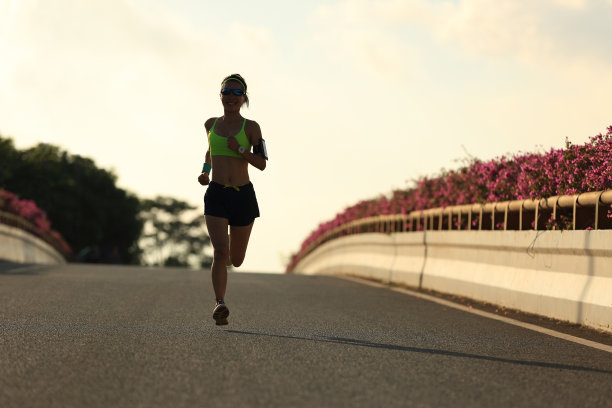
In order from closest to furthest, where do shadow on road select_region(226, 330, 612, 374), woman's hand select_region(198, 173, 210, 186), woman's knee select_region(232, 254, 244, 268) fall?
1. shadow on road select_region(226, 330, 612, 374)
2. woman's hand select_region(198, 173, 210, 186)
3. woman's knee select_region(232, 254, 244, 268)

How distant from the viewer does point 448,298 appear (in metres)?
13.6

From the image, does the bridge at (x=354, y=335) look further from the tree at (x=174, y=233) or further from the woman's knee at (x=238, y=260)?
the tree at (x=174, y=233)

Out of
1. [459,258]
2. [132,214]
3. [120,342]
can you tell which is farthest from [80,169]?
[120,342]

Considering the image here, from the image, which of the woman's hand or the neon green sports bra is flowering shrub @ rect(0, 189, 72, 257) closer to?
the woman's hand

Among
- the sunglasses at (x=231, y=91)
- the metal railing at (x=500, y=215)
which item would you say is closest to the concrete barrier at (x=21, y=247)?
the metal railing at (x=500, y=215)

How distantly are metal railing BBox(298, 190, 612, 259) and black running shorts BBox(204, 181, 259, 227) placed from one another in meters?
3.48

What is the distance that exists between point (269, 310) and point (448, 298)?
3498mm

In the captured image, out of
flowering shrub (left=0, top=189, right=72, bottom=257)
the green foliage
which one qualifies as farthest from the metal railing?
the green foliage

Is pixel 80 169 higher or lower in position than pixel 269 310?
higher

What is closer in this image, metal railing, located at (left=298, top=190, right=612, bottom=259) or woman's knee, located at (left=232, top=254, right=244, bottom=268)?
woman's knee, located at (left=232, top=254, right=244, bottom=268)

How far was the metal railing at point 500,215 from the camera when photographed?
10.4 m

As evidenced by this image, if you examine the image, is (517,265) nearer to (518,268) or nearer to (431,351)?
(518,268)

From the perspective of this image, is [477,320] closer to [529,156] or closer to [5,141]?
[529,156]

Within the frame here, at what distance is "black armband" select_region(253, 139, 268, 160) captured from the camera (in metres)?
9.17
